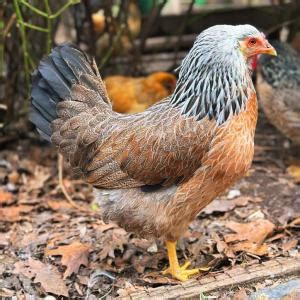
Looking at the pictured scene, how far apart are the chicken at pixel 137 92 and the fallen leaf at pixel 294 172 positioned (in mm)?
1418

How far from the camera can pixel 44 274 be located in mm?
3807

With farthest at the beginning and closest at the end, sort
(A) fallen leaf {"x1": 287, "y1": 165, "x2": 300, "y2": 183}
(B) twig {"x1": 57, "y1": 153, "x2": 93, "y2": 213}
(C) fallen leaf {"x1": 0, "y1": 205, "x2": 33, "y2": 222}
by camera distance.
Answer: (A) fallen leaf {"x1": 287, "y1": 165, "x2": 300, "y2": 183} → (B) twig {"x1": 57, "y1": 153, "x2": 93, "y2": 213} → (C) fallen leaf {"x1": 0, "y1": 205, "x2": 33, "y2": 222}

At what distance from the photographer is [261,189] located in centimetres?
483

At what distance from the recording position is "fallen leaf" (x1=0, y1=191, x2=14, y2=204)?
489 centimetres

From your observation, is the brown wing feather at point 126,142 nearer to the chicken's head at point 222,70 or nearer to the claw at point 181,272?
the chicken's head at point 222,70

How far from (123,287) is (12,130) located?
9.25ft

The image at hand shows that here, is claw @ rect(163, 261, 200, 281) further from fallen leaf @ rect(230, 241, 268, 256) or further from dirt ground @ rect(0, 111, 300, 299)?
fallen leaf @ rect(230, 241, 268, 256)

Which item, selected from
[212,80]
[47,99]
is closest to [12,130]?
[47,99]

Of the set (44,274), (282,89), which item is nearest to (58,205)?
(44,274)

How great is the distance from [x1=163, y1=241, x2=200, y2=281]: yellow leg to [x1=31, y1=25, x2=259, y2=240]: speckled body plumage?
0.39 feet

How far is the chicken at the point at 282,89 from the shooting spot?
5.25 meters

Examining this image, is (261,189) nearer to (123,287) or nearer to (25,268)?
(123,287)

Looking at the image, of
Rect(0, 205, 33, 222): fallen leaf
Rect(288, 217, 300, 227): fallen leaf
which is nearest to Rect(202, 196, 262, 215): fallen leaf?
Rect(288, 217, 300, 227): fallen leaf

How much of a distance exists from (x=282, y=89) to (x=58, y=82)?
2.32 m
